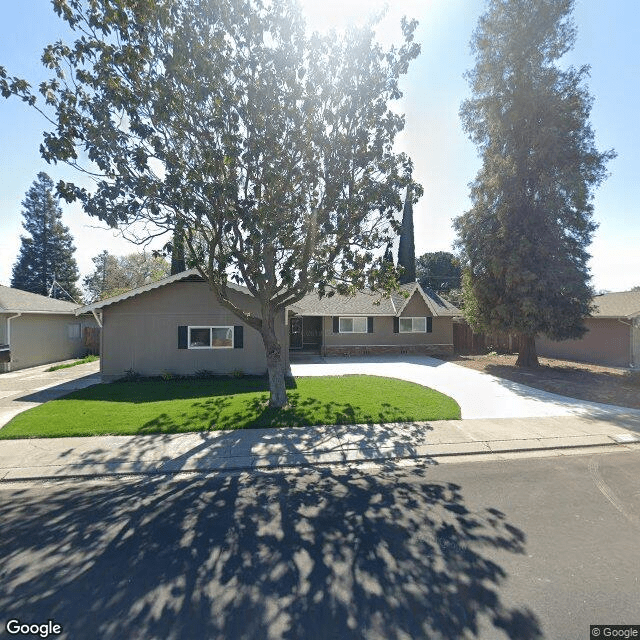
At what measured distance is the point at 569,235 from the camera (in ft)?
55.1

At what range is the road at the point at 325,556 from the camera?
302 centimetres

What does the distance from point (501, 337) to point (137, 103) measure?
24465mm

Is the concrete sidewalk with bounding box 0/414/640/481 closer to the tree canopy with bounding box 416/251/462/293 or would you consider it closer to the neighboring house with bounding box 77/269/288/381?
the neighboring house with bounding box 77/269/288/381

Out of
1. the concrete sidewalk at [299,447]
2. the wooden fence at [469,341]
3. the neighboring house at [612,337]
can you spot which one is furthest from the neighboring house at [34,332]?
the neighboring house at [612,337]

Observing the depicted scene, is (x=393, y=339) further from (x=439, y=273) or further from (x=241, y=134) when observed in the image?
(x=439, y=273)

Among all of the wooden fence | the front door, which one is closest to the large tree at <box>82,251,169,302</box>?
the front door

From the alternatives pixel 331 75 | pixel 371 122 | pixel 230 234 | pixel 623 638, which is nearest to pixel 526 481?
pixel 623 638

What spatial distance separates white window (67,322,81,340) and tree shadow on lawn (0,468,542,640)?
65.2 feet

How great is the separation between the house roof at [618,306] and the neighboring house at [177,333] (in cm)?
→ 1735

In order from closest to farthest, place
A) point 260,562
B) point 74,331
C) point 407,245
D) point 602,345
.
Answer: point 260,562
point 602,345
point 74,331
point 407,245

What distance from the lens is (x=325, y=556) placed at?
12.6 ft

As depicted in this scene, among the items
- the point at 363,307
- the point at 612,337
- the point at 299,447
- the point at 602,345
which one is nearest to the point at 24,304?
the point at 299,447

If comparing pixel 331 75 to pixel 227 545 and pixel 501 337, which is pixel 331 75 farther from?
pixel 501 337

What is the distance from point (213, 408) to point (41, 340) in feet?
51.7
